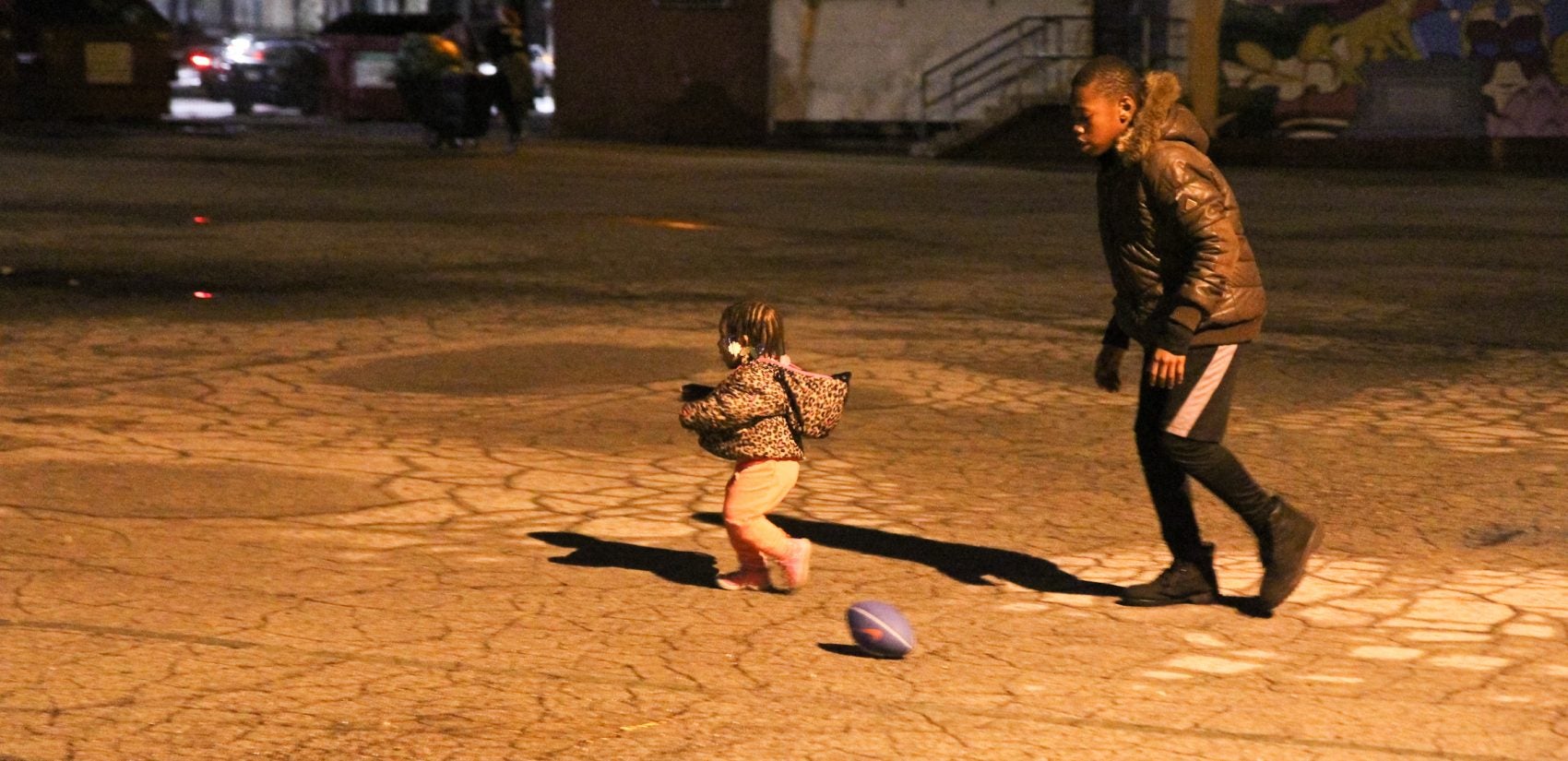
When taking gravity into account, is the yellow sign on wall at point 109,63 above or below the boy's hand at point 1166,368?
above

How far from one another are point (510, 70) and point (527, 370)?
1873 centimetres

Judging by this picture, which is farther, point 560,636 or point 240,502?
point 240,502

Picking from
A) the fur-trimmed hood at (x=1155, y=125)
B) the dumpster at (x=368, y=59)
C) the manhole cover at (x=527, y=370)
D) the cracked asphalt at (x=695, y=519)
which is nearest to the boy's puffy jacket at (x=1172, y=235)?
the fur-trimmed hood at (x=1155, y=125)

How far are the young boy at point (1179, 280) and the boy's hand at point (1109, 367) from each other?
7.9 inches

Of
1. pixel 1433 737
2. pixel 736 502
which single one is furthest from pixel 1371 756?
pixel 736 502

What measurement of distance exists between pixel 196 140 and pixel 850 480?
24.7 metres

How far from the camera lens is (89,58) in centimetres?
3231

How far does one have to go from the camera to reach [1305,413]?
902 centimetres

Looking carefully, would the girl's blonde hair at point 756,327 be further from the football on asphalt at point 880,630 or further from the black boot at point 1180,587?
the black boot at point 1180,587

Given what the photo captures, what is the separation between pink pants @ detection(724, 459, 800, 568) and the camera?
19.3ft

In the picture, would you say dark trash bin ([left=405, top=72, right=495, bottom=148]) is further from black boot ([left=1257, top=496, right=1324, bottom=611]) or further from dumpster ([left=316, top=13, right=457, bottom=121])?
black boot ([left=1257, top=496, right=1324, bottom=611])

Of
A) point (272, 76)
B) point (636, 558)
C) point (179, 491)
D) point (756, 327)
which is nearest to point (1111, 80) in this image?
point (756, 327)

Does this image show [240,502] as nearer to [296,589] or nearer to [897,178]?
[296,589]

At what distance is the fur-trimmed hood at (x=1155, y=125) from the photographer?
18.2 ft
